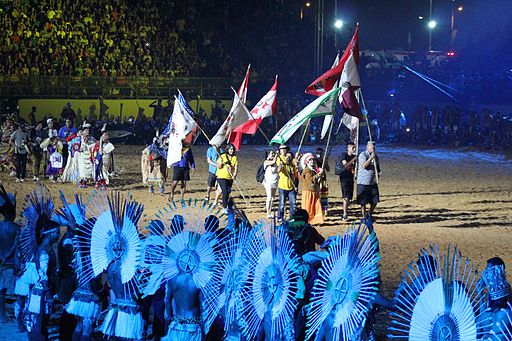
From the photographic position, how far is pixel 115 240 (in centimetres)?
862

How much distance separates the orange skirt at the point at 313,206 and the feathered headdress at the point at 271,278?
9.55 metres

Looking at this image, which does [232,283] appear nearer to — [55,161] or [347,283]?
[347,283]

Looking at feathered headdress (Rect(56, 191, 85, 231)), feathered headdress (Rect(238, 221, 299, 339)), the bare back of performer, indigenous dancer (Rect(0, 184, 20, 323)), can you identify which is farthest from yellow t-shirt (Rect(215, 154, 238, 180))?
feathered headdress (Rect(238, 221, 299, 339))

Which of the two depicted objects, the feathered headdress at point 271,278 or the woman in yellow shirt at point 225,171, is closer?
the feathered headdress at point 271,278

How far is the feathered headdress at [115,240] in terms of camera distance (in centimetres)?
854

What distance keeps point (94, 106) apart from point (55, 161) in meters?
13.9

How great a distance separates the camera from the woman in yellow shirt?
18.6m

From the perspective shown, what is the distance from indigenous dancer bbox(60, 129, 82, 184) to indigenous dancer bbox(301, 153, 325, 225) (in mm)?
7743

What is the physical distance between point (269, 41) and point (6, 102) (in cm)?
1487

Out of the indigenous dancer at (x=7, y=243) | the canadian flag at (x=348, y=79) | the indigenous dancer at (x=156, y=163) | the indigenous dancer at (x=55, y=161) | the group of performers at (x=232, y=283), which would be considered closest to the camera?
the group of performers at (x=232, y=283)

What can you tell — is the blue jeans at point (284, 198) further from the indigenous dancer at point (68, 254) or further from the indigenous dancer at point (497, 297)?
the indigenous dancer at point (497, 297)

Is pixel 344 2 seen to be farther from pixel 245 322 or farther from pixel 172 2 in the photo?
pixel 245 322

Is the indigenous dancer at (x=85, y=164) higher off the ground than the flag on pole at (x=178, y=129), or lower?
lower

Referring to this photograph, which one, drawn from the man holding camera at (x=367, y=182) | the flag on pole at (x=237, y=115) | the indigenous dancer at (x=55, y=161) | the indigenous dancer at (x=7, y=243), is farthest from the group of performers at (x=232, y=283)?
the indigenous dancer at (x=55, y=161)
